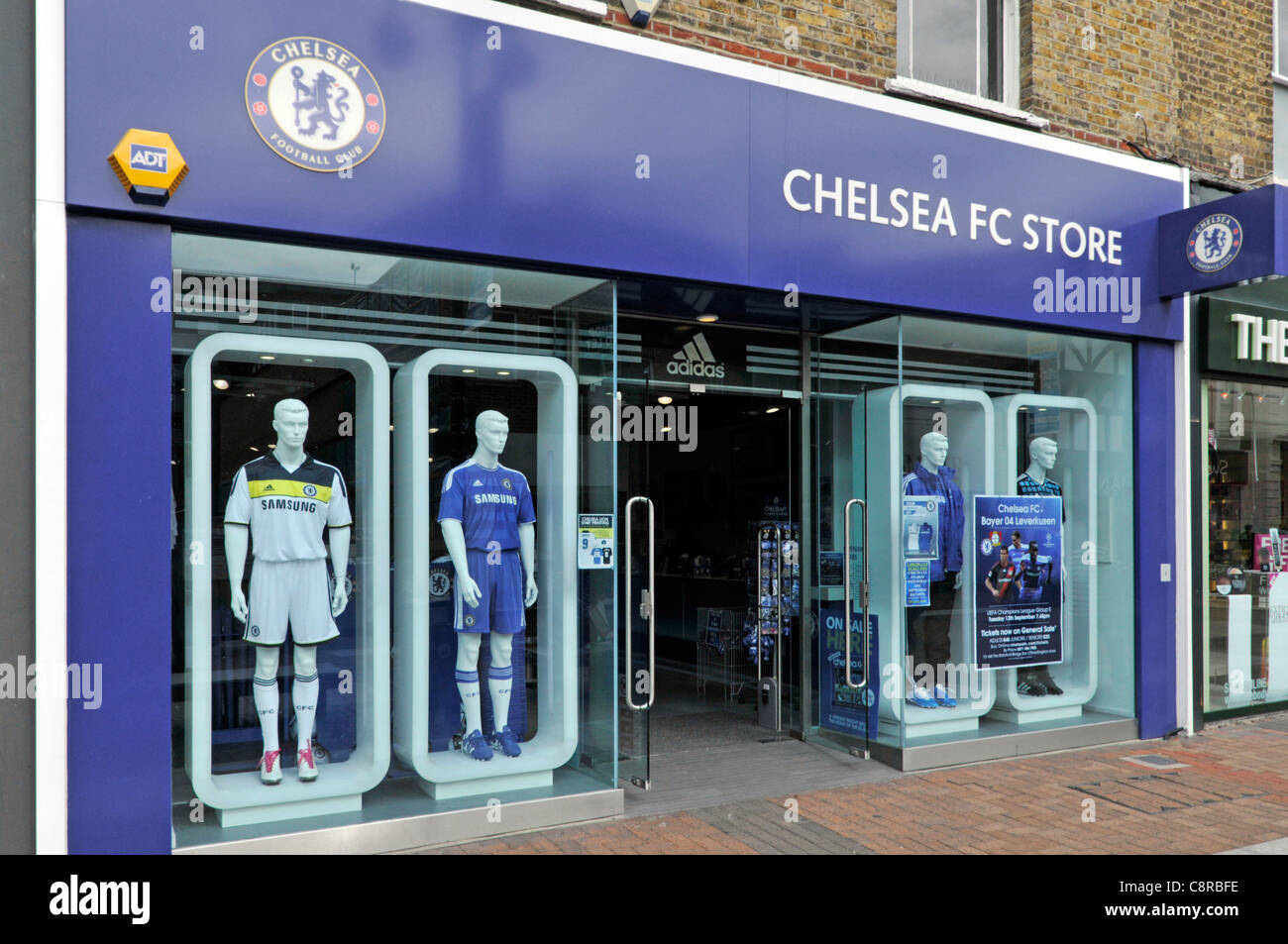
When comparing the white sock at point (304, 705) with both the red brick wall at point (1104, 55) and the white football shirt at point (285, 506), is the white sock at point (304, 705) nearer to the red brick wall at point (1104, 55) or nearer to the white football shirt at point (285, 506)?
the white football shirt at point (285, 506)

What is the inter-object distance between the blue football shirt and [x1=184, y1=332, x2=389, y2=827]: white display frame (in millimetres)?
403

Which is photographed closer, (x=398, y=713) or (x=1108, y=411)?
(x=398, y=713)

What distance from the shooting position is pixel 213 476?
16.0ft

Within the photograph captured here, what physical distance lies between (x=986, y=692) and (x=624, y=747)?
282 centimetres

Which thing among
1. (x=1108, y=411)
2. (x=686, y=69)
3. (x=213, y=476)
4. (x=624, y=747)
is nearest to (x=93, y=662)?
(x=213, y=476)

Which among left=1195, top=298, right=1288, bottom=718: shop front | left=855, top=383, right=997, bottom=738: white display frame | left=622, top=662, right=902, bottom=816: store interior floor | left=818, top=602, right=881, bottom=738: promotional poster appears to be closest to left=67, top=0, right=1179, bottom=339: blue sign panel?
left=855, top=383, right=997, bottom=738: white display frame

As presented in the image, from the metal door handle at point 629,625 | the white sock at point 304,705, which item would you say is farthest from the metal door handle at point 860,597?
the white sock at point 304,705

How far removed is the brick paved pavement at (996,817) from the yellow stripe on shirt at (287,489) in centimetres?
189

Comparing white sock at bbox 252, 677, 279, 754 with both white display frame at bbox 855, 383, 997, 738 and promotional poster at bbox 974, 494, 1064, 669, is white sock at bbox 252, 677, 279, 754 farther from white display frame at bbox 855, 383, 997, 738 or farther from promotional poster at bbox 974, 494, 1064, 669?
promotional poster at bbox 974, 494, 1064, 669

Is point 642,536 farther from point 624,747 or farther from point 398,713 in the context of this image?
point 398,713

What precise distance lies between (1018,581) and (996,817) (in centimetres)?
215

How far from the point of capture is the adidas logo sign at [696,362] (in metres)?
6.85

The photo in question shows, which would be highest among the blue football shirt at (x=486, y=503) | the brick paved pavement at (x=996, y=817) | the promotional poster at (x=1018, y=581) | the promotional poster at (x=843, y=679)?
the blue football shirt at (x=486, y=503)

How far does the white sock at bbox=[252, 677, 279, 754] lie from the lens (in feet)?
16.5
